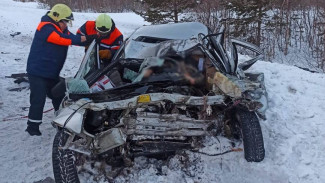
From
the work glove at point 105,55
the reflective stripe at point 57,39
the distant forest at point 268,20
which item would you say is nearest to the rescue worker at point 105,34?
the work glove at point 105,55

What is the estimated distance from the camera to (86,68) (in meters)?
4.20

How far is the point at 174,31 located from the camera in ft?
15.9

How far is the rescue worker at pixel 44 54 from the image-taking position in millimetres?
4395

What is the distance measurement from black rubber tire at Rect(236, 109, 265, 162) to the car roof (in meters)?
1.72

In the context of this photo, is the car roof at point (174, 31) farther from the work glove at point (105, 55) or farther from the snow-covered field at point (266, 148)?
the snow-covered field at point (266, 148)

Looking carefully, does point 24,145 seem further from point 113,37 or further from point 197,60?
point 197,60

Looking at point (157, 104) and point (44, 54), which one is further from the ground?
point (44, 54)

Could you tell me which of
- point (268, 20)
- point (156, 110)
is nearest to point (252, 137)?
point (156, 110)

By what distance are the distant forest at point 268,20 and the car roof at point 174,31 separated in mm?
6082

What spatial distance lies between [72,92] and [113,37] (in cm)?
195

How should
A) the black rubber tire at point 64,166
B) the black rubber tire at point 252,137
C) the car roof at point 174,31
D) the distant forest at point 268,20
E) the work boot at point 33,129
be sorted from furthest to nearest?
the distant forest at point 268,20, the car roof at point 174,31, the work boot at point 33,129, the black rubber tire at point 252,137, the black rubber tire at point 64,166

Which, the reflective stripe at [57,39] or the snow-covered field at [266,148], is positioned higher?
the reflective stripe at [57,39]

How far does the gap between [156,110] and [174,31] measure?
1.89m

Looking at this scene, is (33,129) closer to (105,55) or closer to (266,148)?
(105,55)
